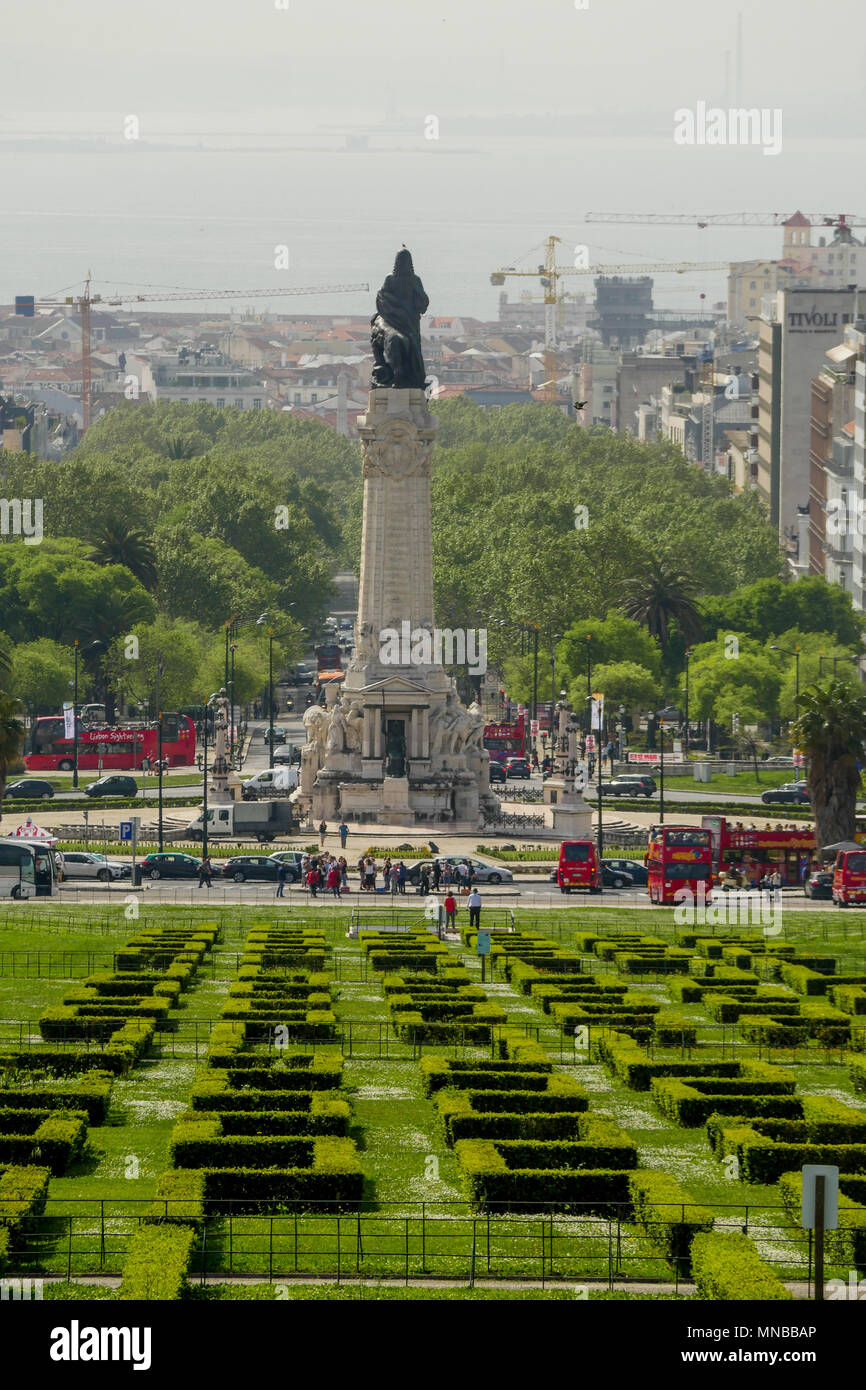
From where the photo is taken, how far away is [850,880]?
279 ft

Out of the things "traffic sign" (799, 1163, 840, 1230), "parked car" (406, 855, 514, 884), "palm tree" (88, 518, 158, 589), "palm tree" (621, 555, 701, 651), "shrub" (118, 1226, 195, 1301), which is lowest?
"parked car" (406, 855, 514, 884)

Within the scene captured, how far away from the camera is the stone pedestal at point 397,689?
4296 inches

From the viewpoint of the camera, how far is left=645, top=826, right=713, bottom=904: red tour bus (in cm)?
8462

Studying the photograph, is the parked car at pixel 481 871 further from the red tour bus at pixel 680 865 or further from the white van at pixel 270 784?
the white van at pixel 270 784

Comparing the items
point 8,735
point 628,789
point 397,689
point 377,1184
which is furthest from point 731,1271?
point 628,789

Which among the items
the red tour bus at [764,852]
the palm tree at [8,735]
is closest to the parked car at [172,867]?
the palm tree at [8,735]

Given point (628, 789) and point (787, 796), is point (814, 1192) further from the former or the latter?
point (628, 789)

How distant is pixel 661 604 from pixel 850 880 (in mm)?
66964

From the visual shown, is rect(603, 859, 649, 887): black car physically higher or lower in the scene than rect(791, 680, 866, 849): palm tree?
lower

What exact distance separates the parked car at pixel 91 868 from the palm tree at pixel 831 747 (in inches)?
933

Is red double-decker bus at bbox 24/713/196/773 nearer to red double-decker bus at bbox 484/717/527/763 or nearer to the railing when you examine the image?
red double-decker bus at bbox 484/717/527/763

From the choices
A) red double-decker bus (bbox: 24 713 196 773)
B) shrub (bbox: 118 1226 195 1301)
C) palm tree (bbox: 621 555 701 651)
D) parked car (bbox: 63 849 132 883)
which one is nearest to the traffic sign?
shrub (bbox: 118 1226 195 1301)

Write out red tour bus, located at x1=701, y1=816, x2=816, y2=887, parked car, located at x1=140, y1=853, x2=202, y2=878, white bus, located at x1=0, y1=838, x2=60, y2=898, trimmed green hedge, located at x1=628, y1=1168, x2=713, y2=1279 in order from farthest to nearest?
red tour bus, located at x1=701, y1=816, x2=816, y2=887
parked car, located at x1=140, y1=853, x2=202, y2=878
white bus, located at x1=0, y1=838, x2=60, y2=898
trimmed green hedge, located at x1=628, y1=1168, x2=713, y2=1279

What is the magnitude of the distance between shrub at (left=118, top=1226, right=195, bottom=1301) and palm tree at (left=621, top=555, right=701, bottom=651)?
4437 inches
